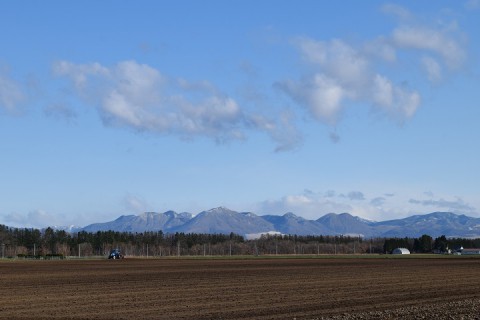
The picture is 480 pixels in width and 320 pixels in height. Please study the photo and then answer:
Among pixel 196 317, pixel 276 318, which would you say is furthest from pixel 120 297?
pixel 276 318

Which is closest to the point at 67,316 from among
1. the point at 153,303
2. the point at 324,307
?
the point at 153,303

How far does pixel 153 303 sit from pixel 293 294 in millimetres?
9486

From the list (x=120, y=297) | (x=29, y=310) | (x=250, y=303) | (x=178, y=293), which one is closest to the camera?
(x=29, y=310)

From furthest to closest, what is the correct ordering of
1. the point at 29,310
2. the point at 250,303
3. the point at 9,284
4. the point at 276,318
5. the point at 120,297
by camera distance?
the point at 9,284, the point at 120,297, the point at 250,303, the point at 29,310, the point at 276,318

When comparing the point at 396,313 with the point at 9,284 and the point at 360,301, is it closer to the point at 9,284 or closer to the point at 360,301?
the point at 360,301

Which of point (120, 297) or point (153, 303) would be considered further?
point (120, 297)

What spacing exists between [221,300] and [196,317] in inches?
324

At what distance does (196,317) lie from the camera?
3328cm

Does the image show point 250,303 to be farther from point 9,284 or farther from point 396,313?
point 9,284

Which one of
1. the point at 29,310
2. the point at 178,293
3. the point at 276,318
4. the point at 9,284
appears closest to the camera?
the point at 276,318

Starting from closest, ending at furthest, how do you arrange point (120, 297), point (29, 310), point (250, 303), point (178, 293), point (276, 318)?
point (276, 318) < point (29, 310) < point (250, 303) < point (120, 297) < point (178, 293)

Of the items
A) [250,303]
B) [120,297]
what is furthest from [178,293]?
[250,303]

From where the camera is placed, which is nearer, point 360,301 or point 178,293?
point 360,301

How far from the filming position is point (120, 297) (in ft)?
144
